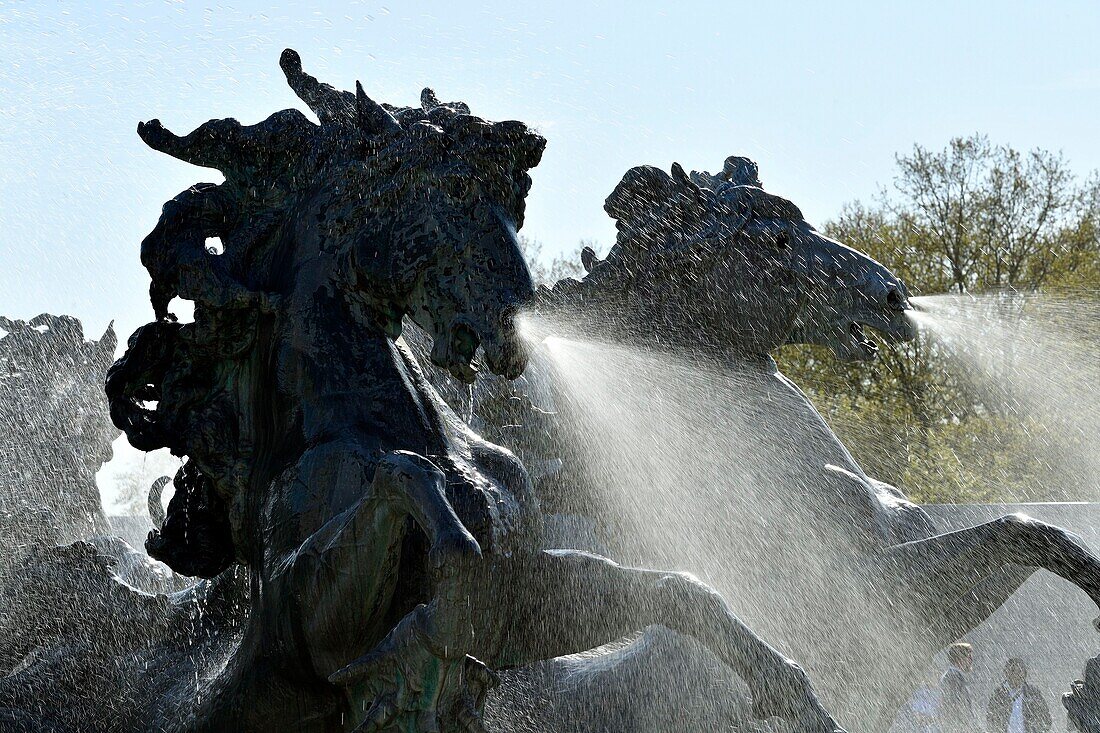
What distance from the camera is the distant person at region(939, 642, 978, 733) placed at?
26.5 feet

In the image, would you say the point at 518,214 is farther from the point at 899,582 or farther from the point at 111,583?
the point at 899,582

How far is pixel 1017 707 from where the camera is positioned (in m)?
8.52

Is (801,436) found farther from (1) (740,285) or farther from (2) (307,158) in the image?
(2) (307,158)

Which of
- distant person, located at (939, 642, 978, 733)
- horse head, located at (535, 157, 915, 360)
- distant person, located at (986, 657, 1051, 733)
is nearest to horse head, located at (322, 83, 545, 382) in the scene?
horse head, located at (535, 157, 915, 360)

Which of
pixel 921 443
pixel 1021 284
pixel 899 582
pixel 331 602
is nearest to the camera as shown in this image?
pixel 331 602

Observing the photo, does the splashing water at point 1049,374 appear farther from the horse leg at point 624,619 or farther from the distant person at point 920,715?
the horse leg at point 624,619

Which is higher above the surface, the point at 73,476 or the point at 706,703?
the point at 73,476

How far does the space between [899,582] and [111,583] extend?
253 centimetres

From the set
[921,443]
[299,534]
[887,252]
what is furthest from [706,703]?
[887,252]

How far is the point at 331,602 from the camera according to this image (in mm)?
2863

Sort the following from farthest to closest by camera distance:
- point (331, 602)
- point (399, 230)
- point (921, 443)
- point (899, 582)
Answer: point (921, 443), point (899, 582), point (399, 230), point (331, 602)

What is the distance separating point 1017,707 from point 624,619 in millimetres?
6270

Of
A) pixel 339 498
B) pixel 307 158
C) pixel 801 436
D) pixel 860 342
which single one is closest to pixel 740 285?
pixel 860 342

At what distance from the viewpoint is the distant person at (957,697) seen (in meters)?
8.08
